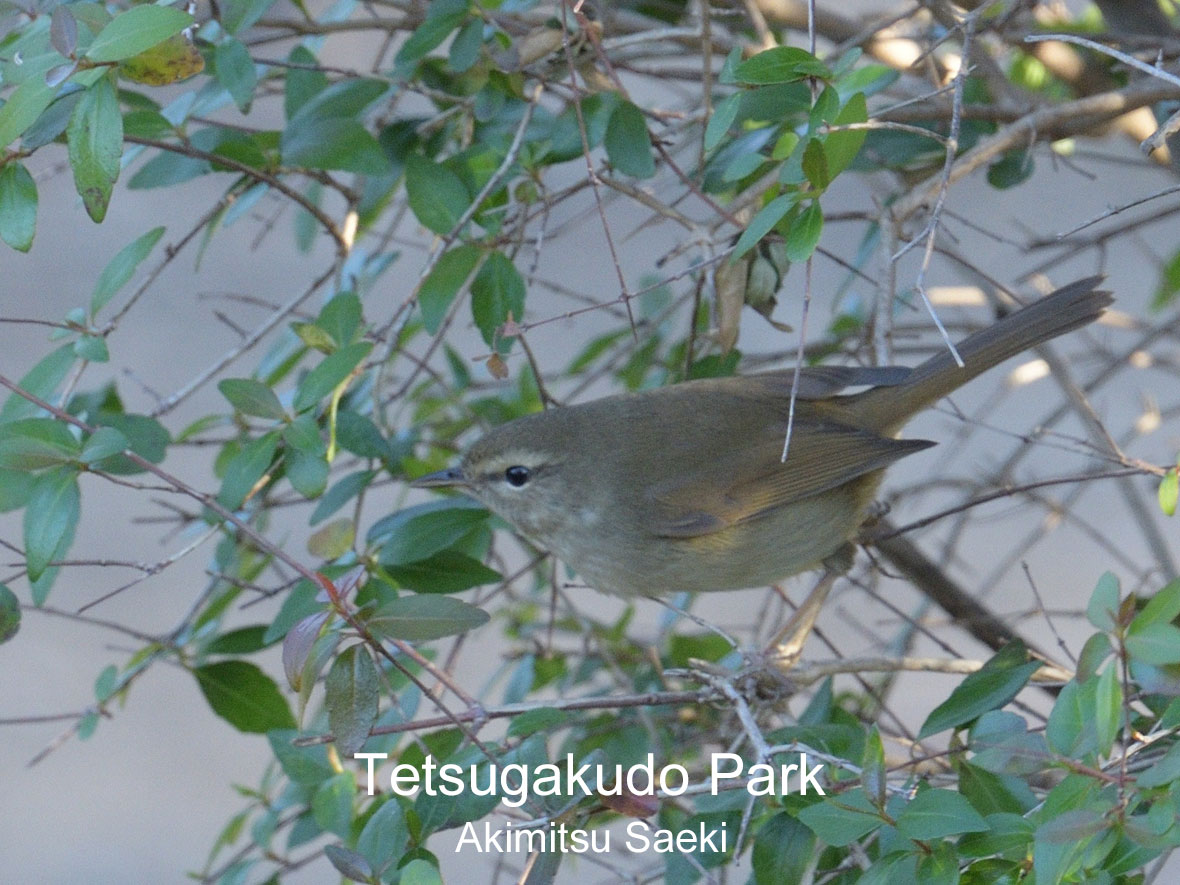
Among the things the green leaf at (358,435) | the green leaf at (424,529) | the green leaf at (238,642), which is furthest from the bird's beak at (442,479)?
the green leaf at (238,642)

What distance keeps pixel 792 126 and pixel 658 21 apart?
3.14 feet

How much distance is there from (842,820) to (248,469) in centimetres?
122

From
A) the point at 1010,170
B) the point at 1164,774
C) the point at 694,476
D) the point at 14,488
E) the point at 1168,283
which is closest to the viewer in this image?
the point at 1164,774

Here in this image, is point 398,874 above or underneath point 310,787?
underneath

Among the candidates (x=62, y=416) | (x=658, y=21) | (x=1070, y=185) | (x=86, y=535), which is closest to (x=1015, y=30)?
(x=658, y=21)

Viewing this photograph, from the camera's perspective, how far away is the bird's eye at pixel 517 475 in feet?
9.37

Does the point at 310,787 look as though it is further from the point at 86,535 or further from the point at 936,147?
the point at 86,535

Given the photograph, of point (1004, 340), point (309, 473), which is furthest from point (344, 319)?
point (1004, 340)

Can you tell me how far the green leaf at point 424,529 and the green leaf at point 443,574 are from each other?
2 cm

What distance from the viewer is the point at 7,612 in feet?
6.23

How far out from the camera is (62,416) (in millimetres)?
2031

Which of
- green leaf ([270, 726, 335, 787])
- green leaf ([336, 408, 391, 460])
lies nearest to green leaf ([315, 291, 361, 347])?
green leaf ([336, 408, 391, 460])

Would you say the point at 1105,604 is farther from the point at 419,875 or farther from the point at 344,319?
the point at 344,319

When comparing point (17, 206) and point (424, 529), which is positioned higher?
point (17, 206)
